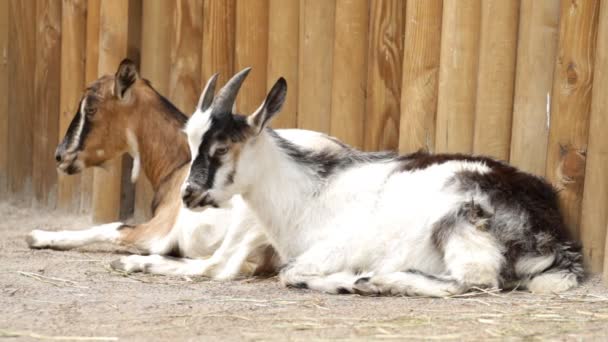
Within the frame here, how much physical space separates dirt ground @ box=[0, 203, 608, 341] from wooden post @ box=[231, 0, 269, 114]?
5.86 feet

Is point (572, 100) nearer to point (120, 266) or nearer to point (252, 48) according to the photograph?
point (252, 48)

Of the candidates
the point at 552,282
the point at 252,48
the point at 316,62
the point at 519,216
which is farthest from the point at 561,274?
the point at 252,48

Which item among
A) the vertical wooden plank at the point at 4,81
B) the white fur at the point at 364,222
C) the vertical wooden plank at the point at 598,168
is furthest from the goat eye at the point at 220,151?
the vertical wooden plank at the point at 4,81

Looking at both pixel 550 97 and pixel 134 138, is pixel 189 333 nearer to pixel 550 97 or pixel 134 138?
pixel 550 97

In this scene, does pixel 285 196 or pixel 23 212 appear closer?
pixel 285 196

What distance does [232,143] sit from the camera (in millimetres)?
6172

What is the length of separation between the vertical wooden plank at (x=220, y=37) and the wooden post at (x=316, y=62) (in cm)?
72

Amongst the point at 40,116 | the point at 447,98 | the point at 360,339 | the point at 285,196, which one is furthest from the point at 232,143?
the point at 40,116

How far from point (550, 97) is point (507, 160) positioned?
20.8 inches

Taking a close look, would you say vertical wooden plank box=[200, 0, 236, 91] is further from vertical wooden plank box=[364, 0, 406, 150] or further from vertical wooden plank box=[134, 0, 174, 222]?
vertical wooden plank box=[364, 0, 406, 150]

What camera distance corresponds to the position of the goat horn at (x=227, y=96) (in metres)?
6.12

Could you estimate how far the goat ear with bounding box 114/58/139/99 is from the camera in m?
7.76

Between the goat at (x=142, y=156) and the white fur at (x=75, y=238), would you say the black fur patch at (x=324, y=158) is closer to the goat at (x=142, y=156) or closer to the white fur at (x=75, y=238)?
the goat at (x=142, y=156)

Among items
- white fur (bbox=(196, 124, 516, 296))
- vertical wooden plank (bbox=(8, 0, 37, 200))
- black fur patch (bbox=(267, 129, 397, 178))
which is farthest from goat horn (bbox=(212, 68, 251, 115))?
vertical wooden plank (bbox=(8, 0, 37, 200))
